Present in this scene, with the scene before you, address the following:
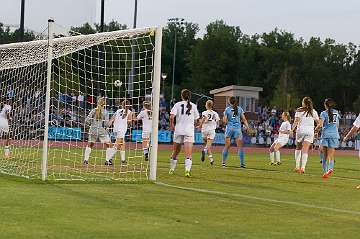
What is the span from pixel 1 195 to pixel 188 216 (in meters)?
3.48

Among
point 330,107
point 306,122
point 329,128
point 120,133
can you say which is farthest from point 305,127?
point 120,133

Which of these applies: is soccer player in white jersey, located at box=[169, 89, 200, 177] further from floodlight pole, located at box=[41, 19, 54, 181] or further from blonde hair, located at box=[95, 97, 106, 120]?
floodlight pole, located at box=[41, 19, 54, 181]

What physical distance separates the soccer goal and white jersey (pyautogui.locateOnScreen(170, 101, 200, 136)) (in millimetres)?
782

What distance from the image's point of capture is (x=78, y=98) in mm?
23234

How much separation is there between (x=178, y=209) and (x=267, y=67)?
3973 inches

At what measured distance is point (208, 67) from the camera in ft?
356

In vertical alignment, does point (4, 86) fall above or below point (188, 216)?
above

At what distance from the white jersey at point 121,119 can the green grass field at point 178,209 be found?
7.36 metres

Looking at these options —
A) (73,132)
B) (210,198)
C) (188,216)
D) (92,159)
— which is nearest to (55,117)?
(92,159)

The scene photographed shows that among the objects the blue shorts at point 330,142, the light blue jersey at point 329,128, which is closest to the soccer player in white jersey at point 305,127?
the blue shorts at point 330,142

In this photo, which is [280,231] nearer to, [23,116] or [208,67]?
[23,116]

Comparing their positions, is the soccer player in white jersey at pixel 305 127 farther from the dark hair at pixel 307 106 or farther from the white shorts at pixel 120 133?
the white shorts at pixel 120 133

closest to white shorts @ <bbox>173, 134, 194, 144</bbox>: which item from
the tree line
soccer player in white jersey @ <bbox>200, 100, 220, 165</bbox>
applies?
soccer player in white jersey @ <bbox>200, 100, 220, 165</bbox>

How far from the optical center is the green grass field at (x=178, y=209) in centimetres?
930
